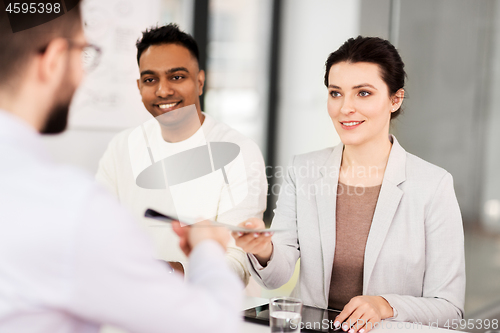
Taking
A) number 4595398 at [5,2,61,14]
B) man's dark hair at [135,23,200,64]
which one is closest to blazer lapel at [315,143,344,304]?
man's dark hair at [135,23,200,64]

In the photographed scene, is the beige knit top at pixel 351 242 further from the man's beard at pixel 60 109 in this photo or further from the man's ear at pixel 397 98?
the man's beard at pixel 60 109

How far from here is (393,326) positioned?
1275 millimetres

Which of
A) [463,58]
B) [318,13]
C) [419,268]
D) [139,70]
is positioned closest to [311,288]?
[419,268]

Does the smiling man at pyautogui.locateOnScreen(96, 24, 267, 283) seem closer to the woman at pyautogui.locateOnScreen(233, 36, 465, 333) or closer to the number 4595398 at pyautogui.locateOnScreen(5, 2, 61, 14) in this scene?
the woman at pyautogui.locateOnScreen(233, 36, 465, 333)

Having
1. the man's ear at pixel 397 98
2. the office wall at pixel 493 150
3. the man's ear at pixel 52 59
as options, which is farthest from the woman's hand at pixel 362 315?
the office wall at pixel 493 150

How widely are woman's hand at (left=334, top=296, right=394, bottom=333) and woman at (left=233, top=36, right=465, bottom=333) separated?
0.46 feet

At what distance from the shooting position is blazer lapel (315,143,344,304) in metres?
1.70

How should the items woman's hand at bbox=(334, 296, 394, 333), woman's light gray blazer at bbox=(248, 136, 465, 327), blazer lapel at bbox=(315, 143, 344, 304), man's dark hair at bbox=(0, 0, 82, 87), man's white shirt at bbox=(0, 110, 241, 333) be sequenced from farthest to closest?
blazer lapel at bbox=(315, 143, 344, 304) → woman's light gray blazer at bbox=(248, 136, 465, 327) → woman's hand at bbox=(334, 296, 394, 333) → man's dark hair at bbox=(0, 0, 82, 87) → man's white shirt at bbox=(0, 110, 241, 333)

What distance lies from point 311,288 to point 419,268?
0.40 meters

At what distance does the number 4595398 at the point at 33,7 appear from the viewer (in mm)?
1719

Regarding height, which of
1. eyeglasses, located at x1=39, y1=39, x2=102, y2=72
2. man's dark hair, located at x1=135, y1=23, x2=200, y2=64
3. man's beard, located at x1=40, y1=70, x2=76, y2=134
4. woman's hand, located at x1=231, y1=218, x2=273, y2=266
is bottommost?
woman's hand, located at x1=231, y1=218, x2=273, y2=266

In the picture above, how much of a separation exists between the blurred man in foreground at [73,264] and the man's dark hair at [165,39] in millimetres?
1663

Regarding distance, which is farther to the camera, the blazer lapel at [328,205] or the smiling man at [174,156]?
the smiling man at [174,156]

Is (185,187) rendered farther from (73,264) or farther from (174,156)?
(73,264)
